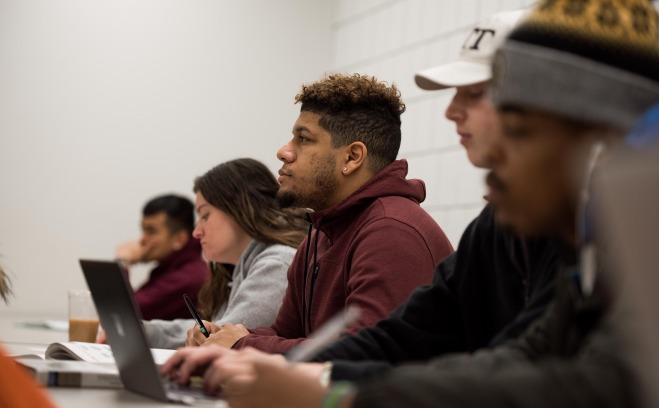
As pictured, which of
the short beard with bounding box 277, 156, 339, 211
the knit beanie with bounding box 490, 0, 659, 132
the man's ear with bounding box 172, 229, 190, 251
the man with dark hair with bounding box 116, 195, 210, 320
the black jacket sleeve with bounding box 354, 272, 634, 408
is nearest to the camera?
the black jacket sleeve with bounding box 354, 272, 634, 408

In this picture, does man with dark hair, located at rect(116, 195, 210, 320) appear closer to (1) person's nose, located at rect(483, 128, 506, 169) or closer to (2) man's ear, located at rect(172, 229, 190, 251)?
(2) man's ear, located at rect(172, 229, 190, 251)

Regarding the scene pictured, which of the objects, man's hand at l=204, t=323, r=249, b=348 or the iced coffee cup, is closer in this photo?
→ man's hand at l=204, t=323, r=249, b=348

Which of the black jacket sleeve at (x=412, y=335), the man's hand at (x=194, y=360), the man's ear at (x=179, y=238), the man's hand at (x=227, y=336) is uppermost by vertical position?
the man's hand at (x=194, y=360)

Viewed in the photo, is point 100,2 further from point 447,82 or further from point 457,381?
point 457,381

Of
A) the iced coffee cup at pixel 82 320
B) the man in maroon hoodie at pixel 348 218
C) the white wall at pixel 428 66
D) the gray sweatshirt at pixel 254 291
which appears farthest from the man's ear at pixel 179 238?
the man in maroon hoodie at pixel 348 218

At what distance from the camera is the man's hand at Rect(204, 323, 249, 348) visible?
2.24 meters

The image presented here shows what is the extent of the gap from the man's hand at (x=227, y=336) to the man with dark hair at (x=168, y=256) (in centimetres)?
168

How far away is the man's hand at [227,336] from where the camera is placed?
7.36 ft

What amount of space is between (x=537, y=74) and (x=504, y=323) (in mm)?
723

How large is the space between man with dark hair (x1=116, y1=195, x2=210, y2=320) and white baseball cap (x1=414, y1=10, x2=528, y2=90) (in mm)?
2469

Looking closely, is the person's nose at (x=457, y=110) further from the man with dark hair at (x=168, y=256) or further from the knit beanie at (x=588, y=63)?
the man with dark hair at (x=168, y=256)

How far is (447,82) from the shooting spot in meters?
1.63

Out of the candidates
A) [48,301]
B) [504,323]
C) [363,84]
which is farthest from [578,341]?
[48,301]

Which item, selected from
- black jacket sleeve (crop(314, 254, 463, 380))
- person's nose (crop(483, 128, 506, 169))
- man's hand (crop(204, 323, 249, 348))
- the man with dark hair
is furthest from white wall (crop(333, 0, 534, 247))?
person's nose (crop(483, 128, 506, 169))
